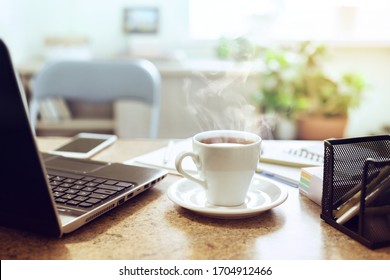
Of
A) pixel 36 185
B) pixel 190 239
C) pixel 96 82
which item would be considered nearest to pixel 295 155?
pixel 190 239

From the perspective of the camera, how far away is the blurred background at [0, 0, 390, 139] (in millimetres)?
2506

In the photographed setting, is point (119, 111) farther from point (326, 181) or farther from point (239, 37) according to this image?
point (326, 181)

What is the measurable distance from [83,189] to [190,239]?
190 millimetres

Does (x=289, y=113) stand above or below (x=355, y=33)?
below

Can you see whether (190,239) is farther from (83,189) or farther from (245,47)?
Result: (245,47)

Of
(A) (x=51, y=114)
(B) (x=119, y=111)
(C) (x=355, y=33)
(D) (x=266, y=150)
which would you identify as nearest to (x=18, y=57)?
(A) (x=51, y=114)

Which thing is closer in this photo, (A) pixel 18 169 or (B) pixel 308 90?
(A) pixel 18 169

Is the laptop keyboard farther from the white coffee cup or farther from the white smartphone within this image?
the white smartphone

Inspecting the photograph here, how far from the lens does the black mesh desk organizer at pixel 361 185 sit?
55cm

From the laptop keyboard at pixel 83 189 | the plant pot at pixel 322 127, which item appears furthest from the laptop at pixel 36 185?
the plant pot at pixel 322 127

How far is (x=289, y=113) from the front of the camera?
256 cm

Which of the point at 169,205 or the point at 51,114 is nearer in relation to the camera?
the point at 169,205

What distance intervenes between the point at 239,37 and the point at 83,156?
1.91 m

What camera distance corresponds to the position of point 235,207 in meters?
0.64
